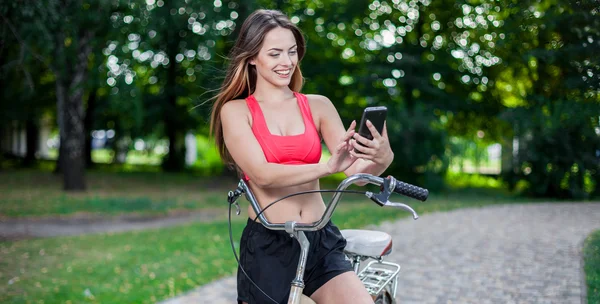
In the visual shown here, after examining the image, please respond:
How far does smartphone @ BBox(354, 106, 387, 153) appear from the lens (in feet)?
6.93

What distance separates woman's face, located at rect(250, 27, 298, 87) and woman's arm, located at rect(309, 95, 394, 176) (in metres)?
0.19

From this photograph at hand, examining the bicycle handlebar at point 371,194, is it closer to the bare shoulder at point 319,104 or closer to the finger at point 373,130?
the finger at point 373,130

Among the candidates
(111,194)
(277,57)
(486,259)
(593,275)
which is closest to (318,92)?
(111,194)

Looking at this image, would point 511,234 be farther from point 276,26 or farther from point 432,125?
point 276,26

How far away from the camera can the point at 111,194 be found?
55.3 feet

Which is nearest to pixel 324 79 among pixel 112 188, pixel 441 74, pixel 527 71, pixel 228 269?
pixel 441 74

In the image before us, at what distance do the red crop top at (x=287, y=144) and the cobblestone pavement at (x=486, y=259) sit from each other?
381 cm

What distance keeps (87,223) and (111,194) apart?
4.29m

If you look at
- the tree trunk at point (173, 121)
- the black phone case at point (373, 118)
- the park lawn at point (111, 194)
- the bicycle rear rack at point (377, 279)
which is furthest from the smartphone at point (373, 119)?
the tree trunk at point (173, 121)

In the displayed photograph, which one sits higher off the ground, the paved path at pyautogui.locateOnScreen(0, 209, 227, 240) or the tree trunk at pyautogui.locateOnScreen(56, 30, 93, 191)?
the tree trunk at pyautogui.locateOnScreen(56, 30, 93, 191)

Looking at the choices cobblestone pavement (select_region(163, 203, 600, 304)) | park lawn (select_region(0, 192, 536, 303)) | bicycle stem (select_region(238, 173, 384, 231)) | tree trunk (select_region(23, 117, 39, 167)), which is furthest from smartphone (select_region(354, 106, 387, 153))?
tree trunk (select_region(23, 117, 39, 167))

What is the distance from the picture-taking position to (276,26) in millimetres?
2635

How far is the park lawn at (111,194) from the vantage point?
551 inches

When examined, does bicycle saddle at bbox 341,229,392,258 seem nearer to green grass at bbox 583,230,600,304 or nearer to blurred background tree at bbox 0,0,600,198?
green grass at bbox 583,230,600,304
